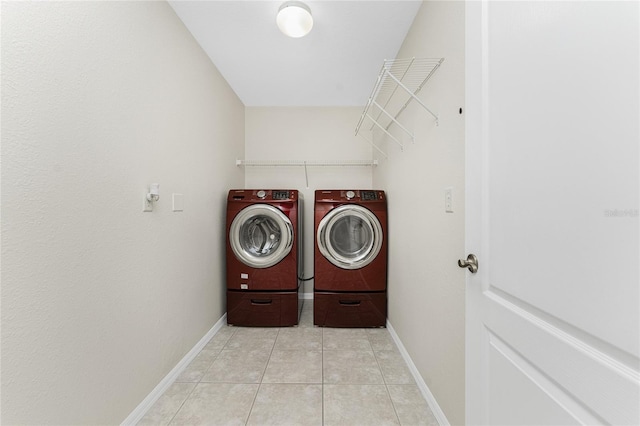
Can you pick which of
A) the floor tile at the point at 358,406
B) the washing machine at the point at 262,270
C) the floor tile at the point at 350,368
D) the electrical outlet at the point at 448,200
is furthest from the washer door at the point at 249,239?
the electrical outlet at the point at 448,200

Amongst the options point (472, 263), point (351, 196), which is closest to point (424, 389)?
point (472, 263)

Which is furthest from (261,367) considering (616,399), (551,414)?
(616,399)

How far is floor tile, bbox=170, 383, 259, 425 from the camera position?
1429 millimetres

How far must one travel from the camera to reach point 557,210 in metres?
0.60

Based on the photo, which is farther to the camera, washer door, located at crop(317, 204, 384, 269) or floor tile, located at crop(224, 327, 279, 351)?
washer door, located at crop(317, 204, 384, 269)

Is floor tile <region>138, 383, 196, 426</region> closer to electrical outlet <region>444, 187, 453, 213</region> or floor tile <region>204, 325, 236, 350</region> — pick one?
floor tile <region>204, 325, 236, 350</region>

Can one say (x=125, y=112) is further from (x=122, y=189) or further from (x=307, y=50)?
(x=307, y=50)

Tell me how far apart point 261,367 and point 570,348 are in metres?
1.84

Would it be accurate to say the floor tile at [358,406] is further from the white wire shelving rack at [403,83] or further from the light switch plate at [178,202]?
the white wire shelving rack at [403,83]

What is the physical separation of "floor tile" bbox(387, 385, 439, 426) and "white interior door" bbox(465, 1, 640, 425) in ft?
2.08

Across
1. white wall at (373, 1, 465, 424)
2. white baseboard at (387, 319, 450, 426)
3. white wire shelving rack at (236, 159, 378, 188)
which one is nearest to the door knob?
white wall at (373, 1, 465, 424)

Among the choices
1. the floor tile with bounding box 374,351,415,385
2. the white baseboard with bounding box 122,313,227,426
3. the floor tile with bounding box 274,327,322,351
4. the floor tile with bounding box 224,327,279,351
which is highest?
the white baseboard with bounding box 122,313,227,426

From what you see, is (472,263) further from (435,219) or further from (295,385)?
(295,385)

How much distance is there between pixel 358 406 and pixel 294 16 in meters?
2.37
